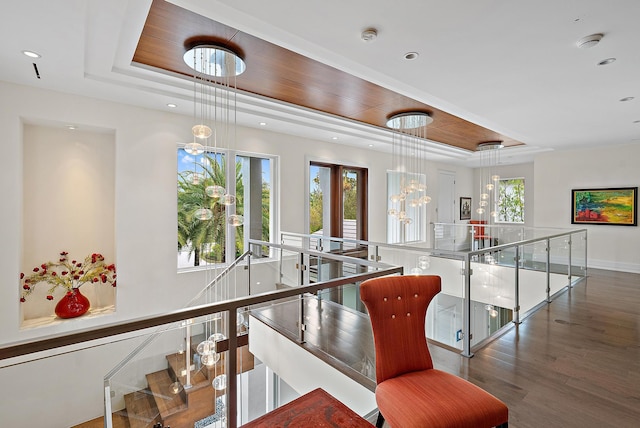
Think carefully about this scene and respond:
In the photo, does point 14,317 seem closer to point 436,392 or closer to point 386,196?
point 436,392

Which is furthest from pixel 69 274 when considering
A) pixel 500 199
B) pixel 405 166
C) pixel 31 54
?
pixel 500 199

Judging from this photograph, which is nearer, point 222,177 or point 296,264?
point 296,264

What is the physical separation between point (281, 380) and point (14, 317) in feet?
10.2

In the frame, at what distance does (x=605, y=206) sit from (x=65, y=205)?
34.0ft

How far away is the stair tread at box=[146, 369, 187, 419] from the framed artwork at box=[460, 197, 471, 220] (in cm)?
995

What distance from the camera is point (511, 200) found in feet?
32.2

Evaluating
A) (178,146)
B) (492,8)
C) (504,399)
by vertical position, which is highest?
(492,8)

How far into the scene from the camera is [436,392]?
1.57 meters

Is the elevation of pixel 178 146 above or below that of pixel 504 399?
above

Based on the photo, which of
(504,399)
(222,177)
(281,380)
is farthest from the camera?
(222,177)

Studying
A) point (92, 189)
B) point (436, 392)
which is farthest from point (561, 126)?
point (92, 189)

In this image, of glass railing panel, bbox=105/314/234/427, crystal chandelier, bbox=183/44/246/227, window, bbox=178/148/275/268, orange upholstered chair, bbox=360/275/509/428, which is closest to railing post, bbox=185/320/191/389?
glass railing panel, bbox=105/314/234/427

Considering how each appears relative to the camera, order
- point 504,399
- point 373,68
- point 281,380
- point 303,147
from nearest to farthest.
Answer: point 504,399, point 373,68, point 281,380, point 303,147

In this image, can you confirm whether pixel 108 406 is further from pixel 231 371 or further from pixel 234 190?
pixel 234 190
